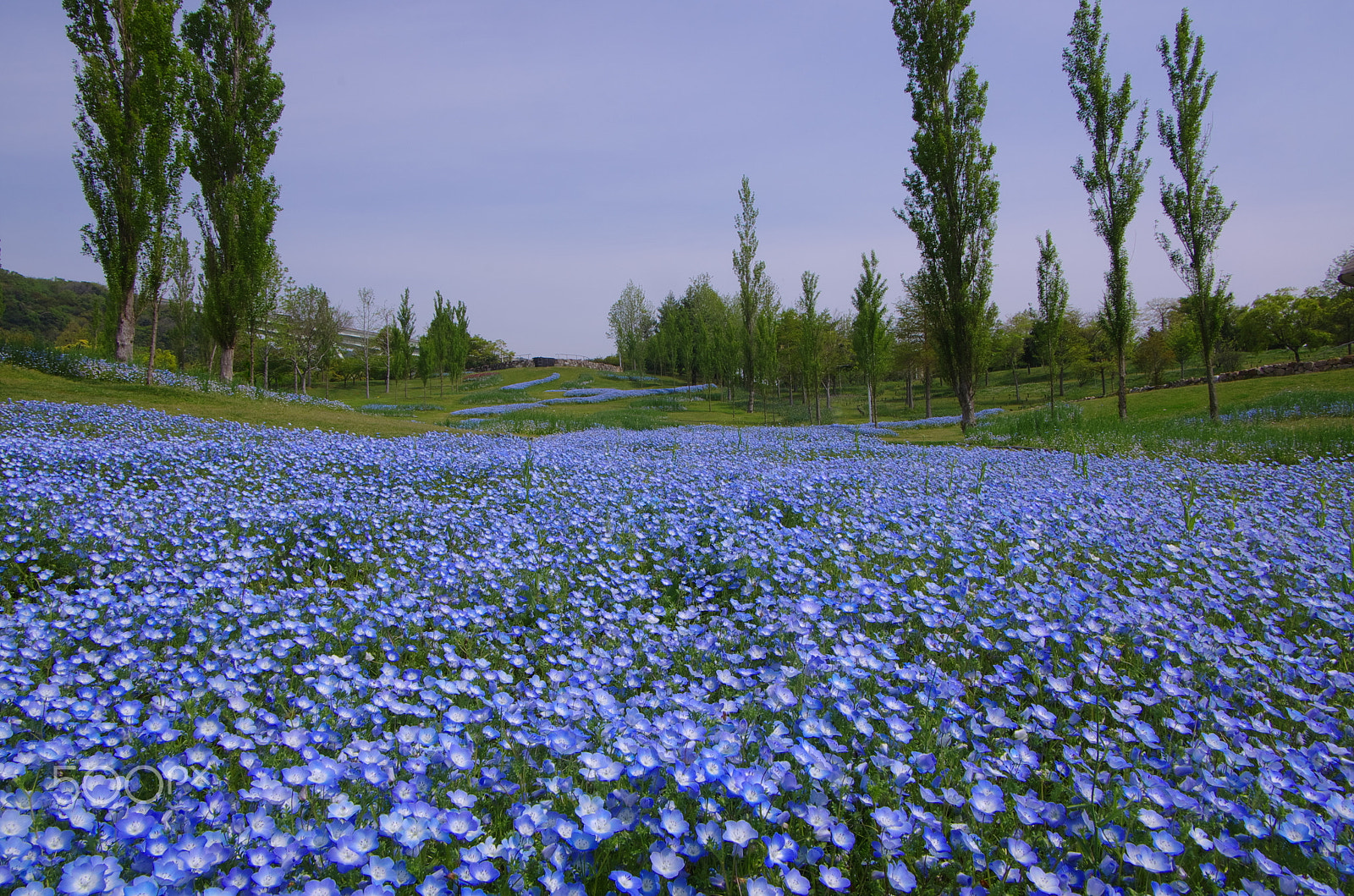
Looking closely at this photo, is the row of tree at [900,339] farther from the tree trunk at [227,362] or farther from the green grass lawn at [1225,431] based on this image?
the tree trunk at [227,362]

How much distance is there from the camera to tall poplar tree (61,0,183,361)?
14773mm

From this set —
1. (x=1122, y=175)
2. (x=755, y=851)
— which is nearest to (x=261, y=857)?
(x=755, y=851)

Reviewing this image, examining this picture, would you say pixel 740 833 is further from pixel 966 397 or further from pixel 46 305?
pixel 46 305

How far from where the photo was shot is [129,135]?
1514cm

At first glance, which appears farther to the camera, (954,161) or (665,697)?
(954,161)

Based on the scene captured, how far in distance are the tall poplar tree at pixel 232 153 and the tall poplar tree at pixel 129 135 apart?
2340 mm

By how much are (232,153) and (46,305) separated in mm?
83724

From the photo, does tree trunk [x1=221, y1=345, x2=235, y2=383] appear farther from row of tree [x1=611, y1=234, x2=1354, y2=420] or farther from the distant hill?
the distant hill

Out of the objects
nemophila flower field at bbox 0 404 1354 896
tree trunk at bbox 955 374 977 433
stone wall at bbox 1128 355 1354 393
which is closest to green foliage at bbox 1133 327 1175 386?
stone wall at bbox 1128 355 1354 393

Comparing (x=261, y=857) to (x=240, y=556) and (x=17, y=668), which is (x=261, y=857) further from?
(x=240, y=556)

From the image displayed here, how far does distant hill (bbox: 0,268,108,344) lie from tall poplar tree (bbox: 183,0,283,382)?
49.8 meters

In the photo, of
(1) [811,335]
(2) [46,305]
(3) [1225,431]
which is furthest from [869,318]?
(2) [46,305]

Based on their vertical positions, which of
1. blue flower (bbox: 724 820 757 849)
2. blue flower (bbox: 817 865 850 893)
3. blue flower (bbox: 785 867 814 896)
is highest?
blue flower (bbox: 724 820 757 849)

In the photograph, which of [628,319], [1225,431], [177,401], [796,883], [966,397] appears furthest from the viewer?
[628,319]
